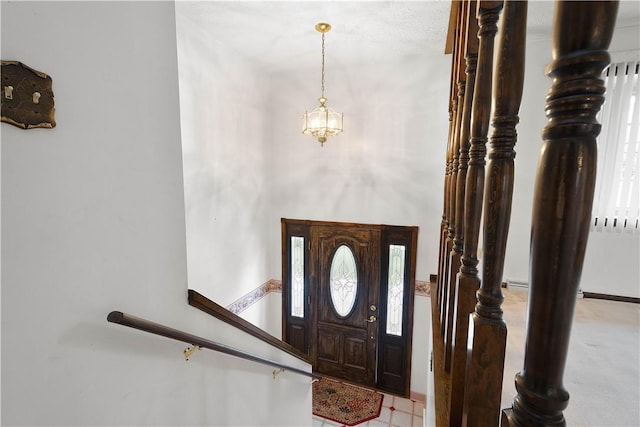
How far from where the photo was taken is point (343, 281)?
3.81 metres


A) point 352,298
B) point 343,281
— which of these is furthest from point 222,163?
point 352,298

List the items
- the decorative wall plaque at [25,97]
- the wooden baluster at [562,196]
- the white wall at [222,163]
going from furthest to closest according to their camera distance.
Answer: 1. the white wall at [222,163]
2. the decorative wall plaque at [25,97]
3. the wooden baluster at [562,196]

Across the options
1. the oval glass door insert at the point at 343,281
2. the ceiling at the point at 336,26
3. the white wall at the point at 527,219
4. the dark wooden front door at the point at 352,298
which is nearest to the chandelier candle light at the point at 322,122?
the ceiling at the point at 336,26

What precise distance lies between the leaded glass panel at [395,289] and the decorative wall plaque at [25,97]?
129 inches

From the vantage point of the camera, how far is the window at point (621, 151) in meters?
2.24

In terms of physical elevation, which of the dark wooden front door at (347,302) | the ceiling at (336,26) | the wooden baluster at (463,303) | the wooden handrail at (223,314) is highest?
the ceiling at (336,26)

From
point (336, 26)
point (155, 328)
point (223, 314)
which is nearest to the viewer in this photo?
point (155, 328)

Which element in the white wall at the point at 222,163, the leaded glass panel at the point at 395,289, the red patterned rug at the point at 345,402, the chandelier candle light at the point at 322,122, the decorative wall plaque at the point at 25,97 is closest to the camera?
the decorative wall plaque at the point at 25,97

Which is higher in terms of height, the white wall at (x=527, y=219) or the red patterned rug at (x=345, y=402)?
the white wall at (x=527, y=219)

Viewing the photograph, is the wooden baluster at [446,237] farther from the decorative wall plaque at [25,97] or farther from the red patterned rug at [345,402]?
the red patterned rug at [345,402]

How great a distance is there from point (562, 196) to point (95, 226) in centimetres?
105

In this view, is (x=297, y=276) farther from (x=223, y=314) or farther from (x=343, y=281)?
(x=223, y=314)

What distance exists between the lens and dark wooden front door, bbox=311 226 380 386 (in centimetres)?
366

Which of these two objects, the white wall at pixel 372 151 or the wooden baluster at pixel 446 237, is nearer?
the wooden baluster at pixel 446 237
